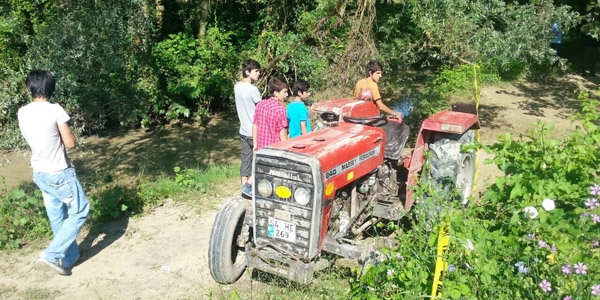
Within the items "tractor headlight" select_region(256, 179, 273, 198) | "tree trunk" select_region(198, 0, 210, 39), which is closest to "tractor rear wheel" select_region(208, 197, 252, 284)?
"tractor headlight" select_region(256, 179, 273, 198)

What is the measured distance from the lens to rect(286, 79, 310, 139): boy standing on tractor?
18.7 feet

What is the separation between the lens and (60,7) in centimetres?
895

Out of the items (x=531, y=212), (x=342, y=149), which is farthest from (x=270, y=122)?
(x=531, y=212)

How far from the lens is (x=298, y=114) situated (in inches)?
225

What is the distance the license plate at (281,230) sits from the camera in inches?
175

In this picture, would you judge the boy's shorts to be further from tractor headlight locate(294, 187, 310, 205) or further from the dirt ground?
tractor headlight locate(294, 187, 310, 205)

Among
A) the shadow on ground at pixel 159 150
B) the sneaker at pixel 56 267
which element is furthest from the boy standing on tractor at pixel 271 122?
the shadow on ground at pixel 159 150

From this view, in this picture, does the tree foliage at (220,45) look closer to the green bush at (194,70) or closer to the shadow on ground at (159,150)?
the green bush at (194,70)

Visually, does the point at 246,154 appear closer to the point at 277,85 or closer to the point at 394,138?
the point at 277,85

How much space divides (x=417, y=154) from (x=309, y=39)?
5725 millimetres

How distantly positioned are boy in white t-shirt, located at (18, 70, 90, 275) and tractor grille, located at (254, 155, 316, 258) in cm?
175

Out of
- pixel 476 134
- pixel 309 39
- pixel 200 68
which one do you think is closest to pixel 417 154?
pixel 476 134

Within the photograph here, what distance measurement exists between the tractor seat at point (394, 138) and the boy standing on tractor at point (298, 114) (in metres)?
0.78

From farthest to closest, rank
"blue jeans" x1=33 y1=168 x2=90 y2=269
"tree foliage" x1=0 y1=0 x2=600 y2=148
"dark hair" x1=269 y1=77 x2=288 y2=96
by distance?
"tree foliage" x1=0 y1=0 x2=600 y2=148, "dark hair" x1=269 y1=77 x2=288 y2=96, "blue jeans" x1=33 y1=168 x2=90 y2=269
